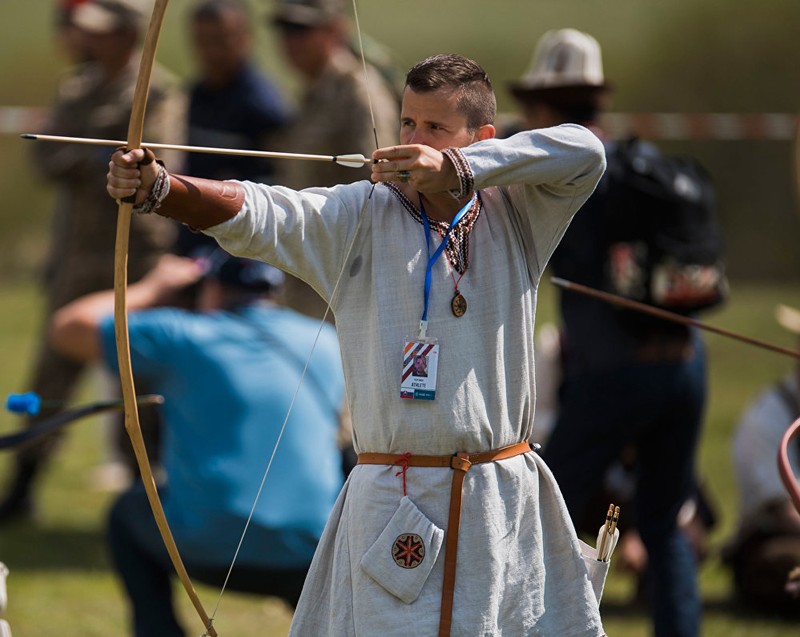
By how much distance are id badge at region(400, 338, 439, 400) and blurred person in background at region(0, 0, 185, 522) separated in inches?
165

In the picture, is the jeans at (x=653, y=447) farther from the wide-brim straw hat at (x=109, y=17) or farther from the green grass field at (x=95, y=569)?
the wide-brim straw hat at (x=109, y=17)

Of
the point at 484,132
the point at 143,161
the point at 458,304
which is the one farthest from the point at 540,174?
the point at 143,161

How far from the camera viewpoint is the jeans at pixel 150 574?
4.36 m

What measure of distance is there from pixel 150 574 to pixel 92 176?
302cm

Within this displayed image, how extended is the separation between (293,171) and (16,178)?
472 inches

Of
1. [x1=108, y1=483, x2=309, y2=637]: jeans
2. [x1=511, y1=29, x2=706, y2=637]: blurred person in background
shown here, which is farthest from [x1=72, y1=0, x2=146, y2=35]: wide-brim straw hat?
[x1=108, y1=483, x2=309, y2=637]: jeans

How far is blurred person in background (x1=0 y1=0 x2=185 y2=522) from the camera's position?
6.96 metres

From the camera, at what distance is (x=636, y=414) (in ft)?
14.8

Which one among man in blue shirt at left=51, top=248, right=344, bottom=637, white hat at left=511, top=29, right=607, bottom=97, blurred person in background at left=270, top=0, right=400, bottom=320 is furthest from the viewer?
blurred person in background at left=270, top=0, right=400, bottom=320

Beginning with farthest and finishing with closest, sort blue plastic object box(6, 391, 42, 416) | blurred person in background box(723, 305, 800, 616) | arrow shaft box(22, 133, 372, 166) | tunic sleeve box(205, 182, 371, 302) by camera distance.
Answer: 1. blurred person in background box(723, 305, 800, 616)
2. blue plastic object box(6, 391, 42, 416)
3. tunic sleeve box(205, 182, 371, 302)
4. arrow shaft box(22, 133, 372, 166)

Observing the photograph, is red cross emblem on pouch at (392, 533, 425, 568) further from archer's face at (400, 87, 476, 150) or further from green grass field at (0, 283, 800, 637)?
green grass field at (0, 283, 800, 637)

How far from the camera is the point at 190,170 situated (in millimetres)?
6930

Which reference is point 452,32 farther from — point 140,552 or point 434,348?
point 434,348

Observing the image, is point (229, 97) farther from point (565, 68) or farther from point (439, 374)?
point (439, 374)
